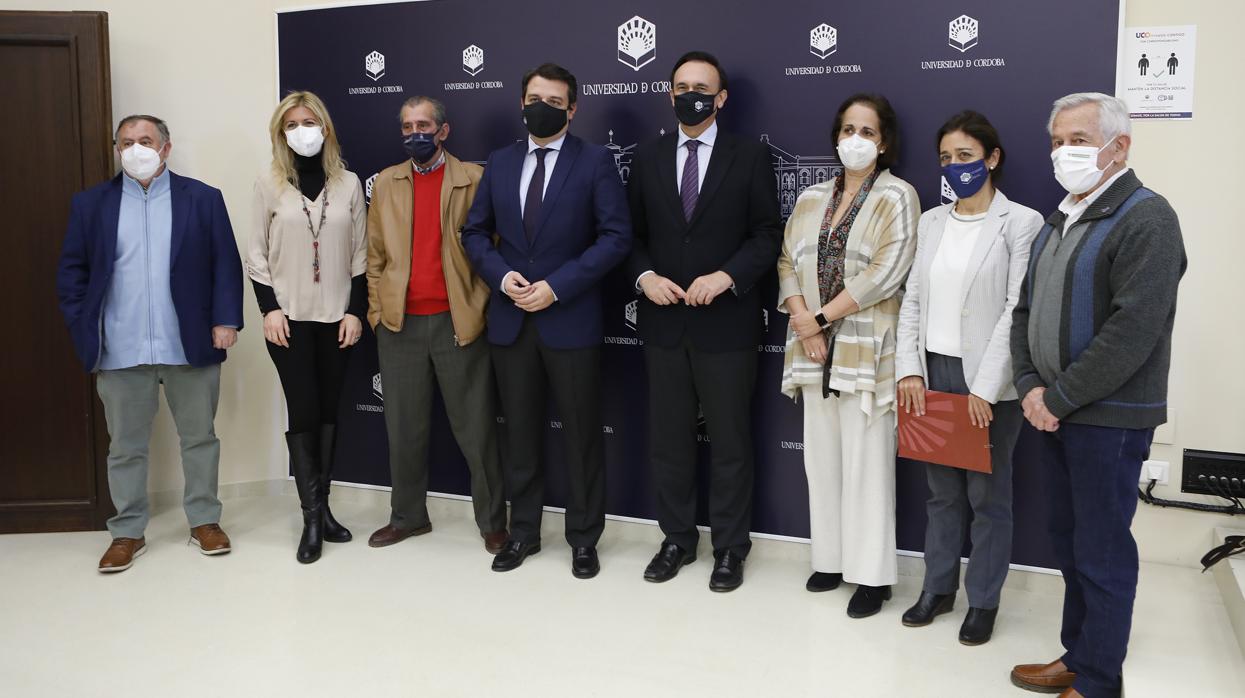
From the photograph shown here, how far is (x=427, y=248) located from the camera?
3758 millimetres

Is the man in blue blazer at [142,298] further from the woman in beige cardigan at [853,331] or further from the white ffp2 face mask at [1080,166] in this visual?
the white ffp2 face mask at [1080,166]

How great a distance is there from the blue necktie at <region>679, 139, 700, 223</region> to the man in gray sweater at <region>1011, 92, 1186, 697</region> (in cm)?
127

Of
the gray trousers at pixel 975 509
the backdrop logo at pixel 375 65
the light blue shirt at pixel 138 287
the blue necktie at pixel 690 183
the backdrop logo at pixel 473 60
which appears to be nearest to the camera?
the gray trousers at pixel 975 509

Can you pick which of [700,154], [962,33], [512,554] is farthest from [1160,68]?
[512,554]

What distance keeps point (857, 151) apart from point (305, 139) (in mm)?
2114

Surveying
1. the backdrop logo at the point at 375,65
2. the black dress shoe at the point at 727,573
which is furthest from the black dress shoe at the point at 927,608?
the backdrop logo at the point at 375,65

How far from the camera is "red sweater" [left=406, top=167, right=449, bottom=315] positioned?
3760 millimetres

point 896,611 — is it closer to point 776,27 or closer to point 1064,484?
point 1064,484

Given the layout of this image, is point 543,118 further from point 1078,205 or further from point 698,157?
point 1078,205

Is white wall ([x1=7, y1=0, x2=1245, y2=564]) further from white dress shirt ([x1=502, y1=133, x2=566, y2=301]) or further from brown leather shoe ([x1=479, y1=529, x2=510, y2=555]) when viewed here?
white dress shirt ([x1=502, y1=133, x2=566, y2=301])

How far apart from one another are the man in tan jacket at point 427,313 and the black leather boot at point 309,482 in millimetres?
242

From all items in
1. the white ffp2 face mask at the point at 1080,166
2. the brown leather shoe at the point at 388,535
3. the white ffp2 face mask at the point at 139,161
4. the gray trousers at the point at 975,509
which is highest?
the white ffp2 face mask at the point at 139,161

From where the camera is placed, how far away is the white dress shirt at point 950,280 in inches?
115

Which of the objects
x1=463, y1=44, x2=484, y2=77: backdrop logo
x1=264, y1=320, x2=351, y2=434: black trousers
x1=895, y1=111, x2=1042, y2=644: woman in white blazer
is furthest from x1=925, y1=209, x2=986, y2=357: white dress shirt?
x1=264, y1=320, x2=351, y2=434: black trousers
